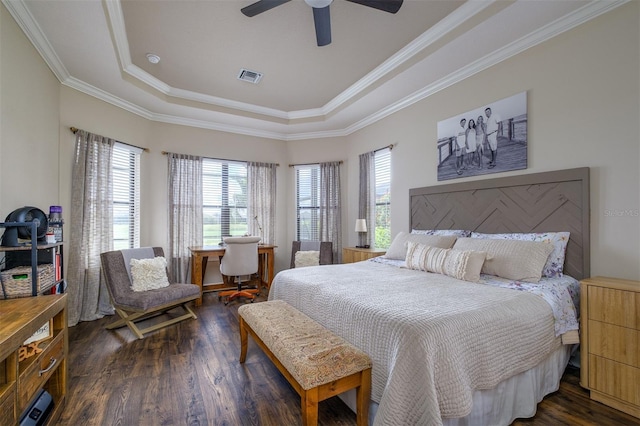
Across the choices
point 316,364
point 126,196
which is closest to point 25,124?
point 126,196

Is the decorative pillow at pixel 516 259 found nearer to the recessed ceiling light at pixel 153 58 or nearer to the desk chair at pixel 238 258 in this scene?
the desk chair at pixel 238 258

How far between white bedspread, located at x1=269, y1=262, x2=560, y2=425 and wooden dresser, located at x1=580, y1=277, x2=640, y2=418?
0.25m

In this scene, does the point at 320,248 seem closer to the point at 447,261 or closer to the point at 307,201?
the point at 307,201

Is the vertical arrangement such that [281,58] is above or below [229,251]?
above

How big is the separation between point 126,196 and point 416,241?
3.97 metres

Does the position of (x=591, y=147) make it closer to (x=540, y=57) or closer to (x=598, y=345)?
(x=540, y=57)

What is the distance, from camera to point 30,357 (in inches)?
59.9

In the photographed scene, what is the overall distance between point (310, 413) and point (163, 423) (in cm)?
94

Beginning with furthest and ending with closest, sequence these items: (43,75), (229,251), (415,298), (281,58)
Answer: (229,251) → (281,58) → (43,75) → (415,298)

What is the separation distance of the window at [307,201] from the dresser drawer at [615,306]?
153 inches

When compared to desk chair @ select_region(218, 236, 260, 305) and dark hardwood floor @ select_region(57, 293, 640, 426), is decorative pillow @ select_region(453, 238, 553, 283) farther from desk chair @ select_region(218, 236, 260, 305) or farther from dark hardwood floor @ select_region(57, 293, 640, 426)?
A: desk chair @ select_region(218, 236, 260, 305)

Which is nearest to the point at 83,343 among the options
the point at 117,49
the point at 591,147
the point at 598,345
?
the point at 117,49

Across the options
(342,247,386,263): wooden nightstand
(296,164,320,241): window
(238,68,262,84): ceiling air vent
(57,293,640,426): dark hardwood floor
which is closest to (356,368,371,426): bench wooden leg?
(57,293,640,426): dark hardwood floor

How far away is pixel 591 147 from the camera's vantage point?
2.31 meters
